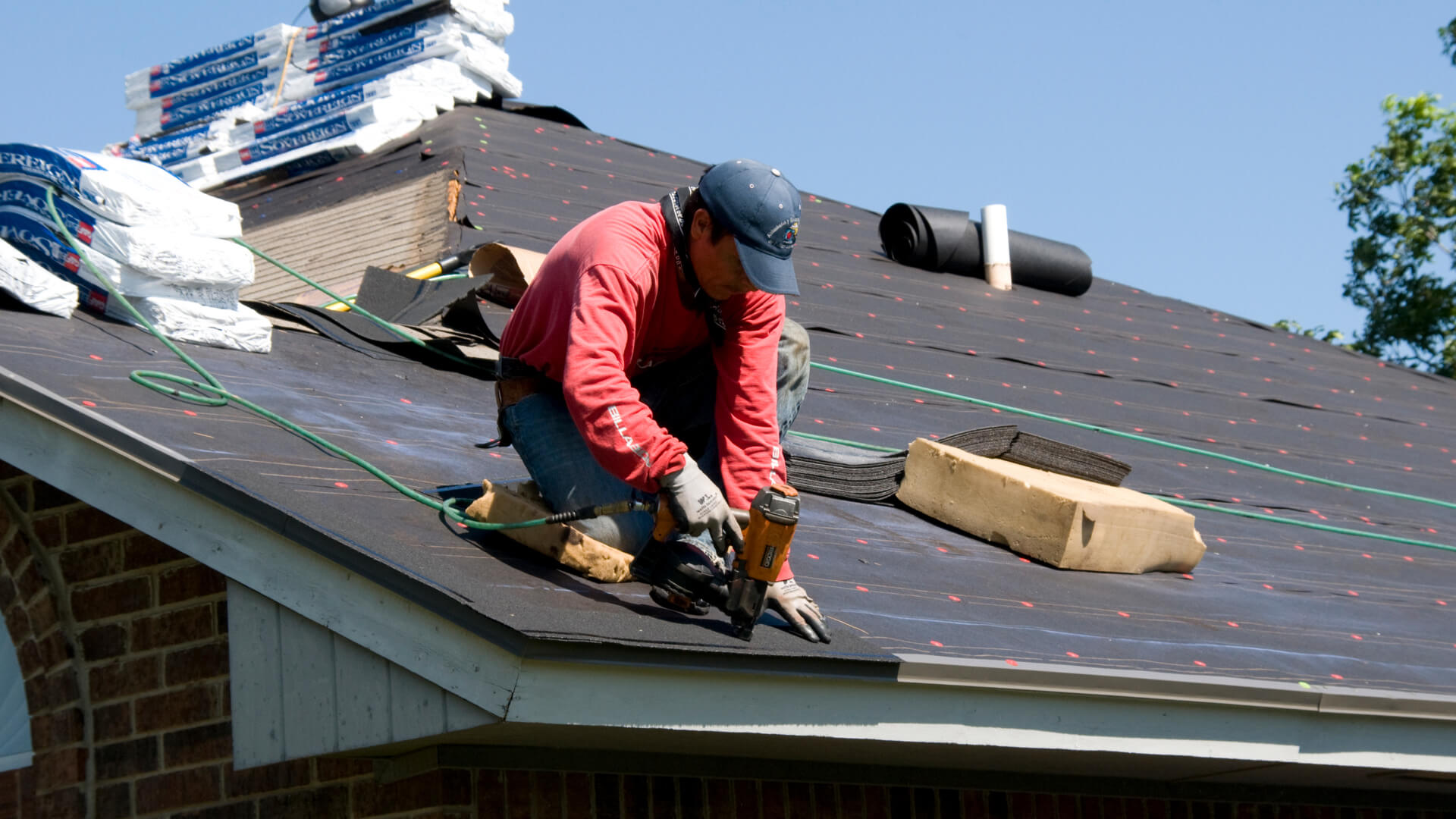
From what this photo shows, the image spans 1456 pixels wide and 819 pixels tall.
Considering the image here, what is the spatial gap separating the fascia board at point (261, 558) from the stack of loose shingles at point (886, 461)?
8.21ft

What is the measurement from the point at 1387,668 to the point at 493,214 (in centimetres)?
535

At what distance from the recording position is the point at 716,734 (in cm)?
330

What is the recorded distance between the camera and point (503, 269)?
688 cm

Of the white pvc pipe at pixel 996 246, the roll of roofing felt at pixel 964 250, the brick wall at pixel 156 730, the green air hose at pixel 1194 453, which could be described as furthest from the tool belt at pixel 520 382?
the white pvc pipe at pixel 996 246

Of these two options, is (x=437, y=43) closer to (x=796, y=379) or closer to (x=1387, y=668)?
(x=796, y=379)

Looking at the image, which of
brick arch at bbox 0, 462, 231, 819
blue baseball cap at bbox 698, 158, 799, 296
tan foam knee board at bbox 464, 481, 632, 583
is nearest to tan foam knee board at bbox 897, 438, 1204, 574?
blue baseball cap at bbox 698, 158, 799, 296

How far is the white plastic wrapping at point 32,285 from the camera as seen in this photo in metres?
4.55

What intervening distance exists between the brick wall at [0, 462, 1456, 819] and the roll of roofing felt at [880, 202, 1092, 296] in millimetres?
6363

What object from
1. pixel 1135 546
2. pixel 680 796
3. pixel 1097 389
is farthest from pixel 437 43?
pixel 680 796

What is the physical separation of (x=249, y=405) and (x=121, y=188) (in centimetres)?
102

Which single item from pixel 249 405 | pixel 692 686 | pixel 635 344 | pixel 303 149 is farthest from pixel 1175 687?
pixel 303 149

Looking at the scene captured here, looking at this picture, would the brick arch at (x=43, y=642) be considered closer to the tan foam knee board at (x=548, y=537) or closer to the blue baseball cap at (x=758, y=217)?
the tan foam knee board at (x=548, y=537)

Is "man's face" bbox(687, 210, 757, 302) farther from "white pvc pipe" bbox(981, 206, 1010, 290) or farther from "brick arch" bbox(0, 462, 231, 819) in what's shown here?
"white pvc pipe" bbox(981, 206, 1010, 290)

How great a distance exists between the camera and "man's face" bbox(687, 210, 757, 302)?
368 centimetres
